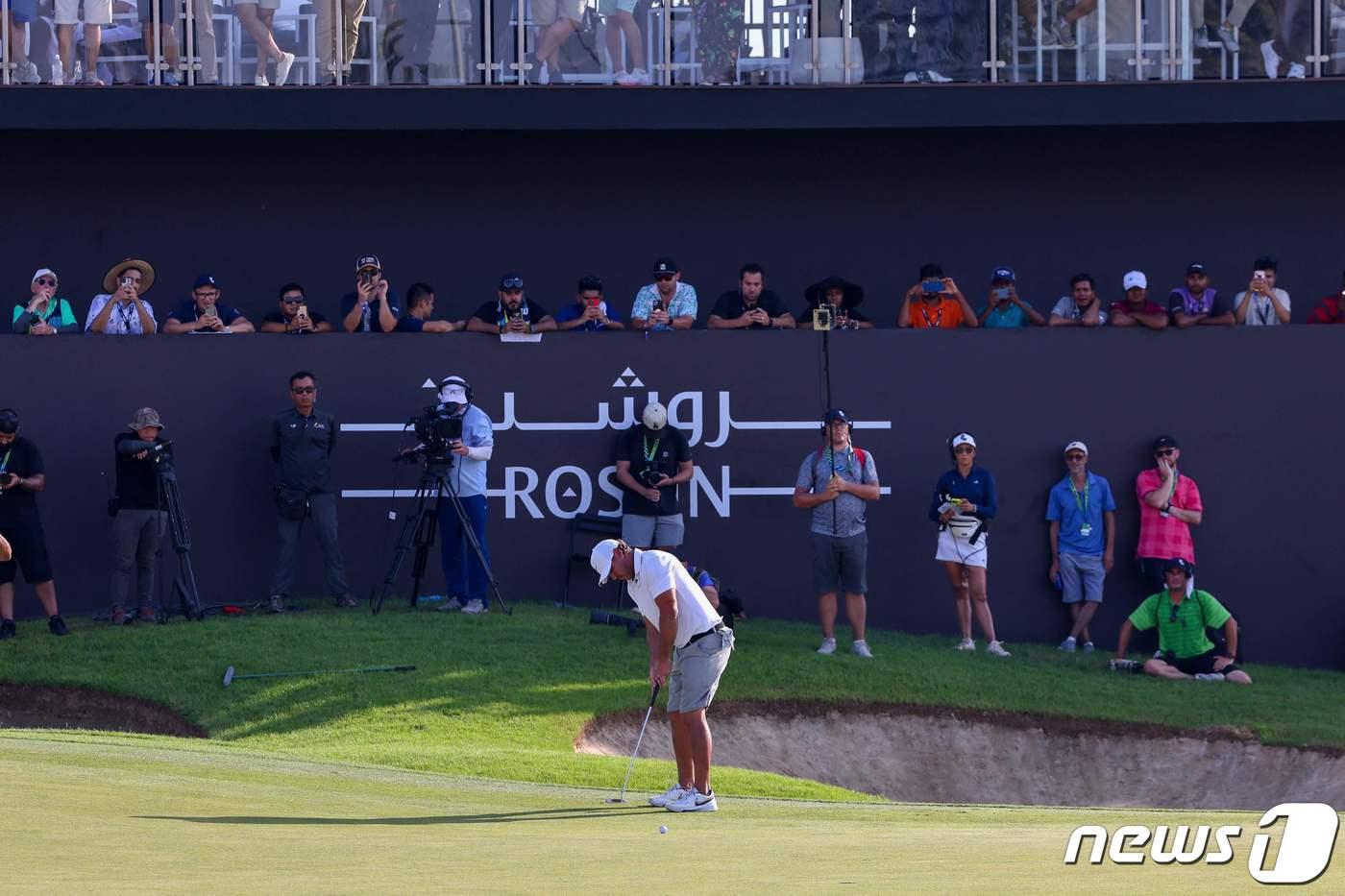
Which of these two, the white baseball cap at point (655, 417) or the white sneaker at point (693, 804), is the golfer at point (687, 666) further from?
the white baseball cap at point (655, 417)

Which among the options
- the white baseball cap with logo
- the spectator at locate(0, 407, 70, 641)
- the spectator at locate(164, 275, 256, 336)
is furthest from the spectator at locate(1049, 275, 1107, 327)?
the spectator at locate(0, 407, 70, 641)

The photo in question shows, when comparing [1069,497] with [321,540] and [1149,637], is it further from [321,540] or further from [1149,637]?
[321,540]

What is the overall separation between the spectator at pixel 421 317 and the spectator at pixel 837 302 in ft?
11.6

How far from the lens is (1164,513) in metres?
19.3

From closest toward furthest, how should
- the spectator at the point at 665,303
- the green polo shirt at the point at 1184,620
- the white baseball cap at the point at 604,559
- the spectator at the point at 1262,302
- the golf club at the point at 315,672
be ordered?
the white baseball cap at the point at 604,559 < the golf club at the point at 315,672 < the green polo shirt at the point at 1184,620 < the spectator at the point at 665,303 < the spectator at the point at 1262,302

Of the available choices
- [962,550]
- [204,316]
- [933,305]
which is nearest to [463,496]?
[204,316]

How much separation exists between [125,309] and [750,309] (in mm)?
6270

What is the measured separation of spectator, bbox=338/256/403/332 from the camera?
63.8 ft

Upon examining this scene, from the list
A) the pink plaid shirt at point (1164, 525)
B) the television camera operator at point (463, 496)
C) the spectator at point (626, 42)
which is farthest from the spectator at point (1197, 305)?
the television camera operator at point (463, 496)

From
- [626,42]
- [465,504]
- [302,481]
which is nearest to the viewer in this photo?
[302,481]

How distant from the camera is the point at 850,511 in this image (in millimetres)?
18078

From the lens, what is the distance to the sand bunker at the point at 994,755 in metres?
15.8

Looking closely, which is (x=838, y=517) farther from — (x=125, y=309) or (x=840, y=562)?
(x=125, y=309)

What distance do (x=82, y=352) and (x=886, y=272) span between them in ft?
28.7
